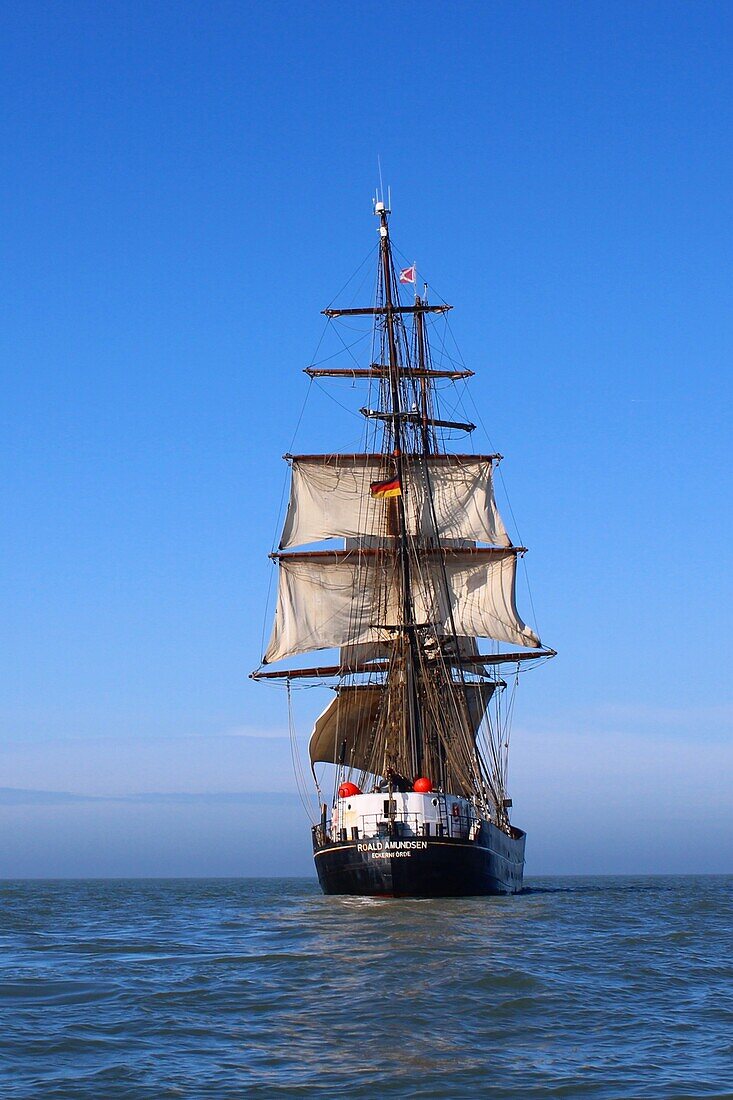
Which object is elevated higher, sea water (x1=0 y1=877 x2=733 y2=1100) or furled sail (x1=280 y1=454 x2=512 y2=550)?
furled sail (x1=280 y1=454 x2=512 y2=550)

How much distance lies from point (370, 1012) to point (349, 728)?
4521 cm

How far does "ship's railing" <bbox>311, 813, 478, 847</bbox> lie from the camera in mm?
45750

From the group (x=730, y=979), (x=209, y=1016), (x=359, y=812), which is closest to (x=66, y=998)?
(x=209, y=1016)

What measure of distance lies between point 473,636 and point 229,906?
22.0 meters

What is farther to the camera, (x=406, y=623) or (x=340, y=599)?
(x=340, y=599)

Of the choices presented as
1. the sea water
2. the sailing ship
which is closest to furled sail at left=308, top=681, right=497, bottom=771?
the sailing ship

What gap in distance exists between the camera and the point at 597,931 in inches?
1393

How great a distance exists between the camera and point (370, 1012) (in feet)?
62.4

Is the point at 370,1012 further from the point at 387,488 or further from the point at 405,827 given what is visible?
the point at 387,488

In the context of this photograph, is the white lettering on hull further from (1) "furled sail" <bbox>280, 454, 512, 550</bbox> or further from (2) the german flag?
(1) "furled sail" <bbox>280, 454, 512, 550</bbox>

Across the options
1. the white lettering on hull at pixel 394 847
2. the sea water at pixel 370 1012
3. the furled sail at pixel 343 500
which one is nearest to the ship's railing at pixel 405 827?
the white lettering on hull at pixel 394 847

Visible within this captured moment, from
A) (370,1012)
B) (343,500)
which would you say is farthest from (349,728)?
(370,1012)

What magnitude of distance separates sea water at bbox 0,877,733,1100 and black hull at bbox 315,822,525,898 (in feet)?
31.4

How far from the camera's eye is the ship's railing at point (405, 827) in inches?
1801
